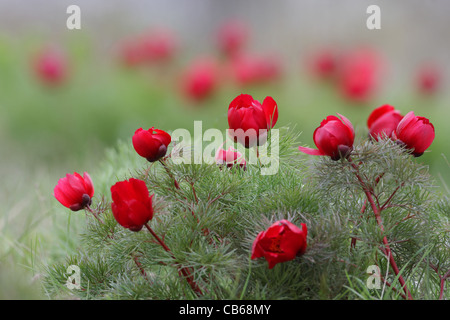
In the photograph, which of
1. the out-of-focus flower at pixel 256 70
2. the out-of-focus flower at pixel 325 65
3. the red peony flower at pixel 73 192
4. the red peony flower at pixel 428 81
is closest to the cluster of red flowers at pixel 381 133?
the red peony flower at pixel 73 192

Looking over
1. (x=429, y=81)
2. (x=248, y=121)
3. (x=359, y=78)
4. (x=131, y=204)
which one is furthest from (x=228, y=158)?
(x=429, y=81)

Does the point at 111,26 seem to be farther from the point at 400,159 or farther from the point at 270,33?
the point at 400,159

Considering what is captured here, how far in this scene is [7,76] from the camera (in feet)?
8.29

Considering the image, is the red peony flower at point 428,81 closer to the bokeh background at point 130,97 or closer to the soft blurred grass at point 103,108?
the bokeh background at point 130,97

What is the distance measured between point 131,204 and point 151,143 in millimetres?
89

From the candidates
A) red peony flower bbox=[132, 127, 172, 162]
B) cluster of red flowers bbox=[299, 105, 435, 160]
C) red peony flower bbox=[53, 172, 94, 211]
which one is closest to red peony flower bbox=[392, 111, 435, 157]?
cluster of red flowers bbox=[299, 105, 435, 160]

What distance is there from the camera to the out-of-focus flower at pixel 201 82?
184 centimetres

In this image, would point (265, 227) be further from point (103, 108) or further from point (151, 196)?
point (103, 108)

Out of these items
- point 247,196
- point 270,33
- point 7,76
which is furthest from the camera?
point 270,33

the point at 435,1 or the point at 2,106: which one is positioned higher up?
the point at 435,1

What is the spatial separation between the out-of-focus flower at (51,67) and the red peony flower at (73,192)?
1.50 meters

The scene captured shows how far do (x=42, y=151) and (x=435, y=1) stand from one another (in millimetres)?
3078

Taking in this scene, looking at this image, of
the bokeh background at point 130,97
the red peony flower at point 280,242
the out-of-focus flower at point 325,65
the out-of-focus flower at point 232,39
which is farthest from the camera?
the out-of-focus flower at point 232,39
